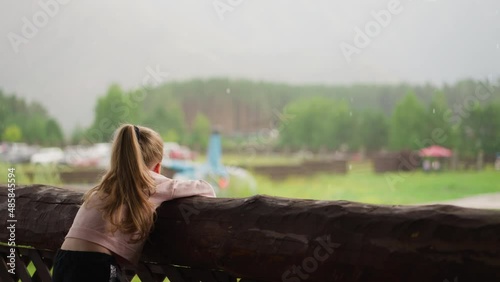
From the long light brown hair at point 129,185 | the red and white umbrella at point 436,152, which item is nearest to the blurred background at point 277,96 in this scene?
the red and white umbrella at point 436,152

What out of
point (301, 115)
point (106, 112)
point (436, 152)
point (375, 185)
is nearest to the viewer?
point (106, 112)

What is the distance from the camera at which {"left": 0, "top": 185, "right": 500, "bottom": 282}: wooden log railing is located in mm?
1143

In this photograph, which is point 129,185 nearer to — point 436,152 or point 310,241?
point 310,241

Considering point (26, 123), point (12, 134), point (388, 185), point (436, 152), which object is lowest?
point (388, 185)

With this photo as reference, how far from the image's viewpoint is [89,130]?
9.49 metres

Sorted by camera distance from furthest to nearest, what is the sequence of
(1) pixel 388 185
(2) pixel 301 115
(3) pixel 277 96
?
(1) pixel 388 185 → (2) pixel 301 115 → (3) pixel 277 96

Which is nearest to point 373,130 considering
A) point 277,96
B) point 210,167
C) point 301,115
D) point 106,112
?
point 301,115

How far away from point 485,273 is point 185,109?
9362 mm

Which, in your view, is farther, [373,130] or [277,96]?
[373,130]

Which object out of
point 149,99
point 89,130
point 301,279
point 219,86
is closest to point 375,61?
point 219,86

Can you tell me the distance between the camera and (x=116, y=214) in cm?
159

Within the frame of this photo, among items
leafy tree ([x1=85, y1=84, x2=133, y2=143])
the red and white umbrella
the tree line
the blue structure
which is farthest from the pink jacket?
the red and white umbrella

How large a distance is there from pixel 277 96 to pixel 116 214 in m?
9.03

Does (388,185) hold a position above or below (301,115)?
below
